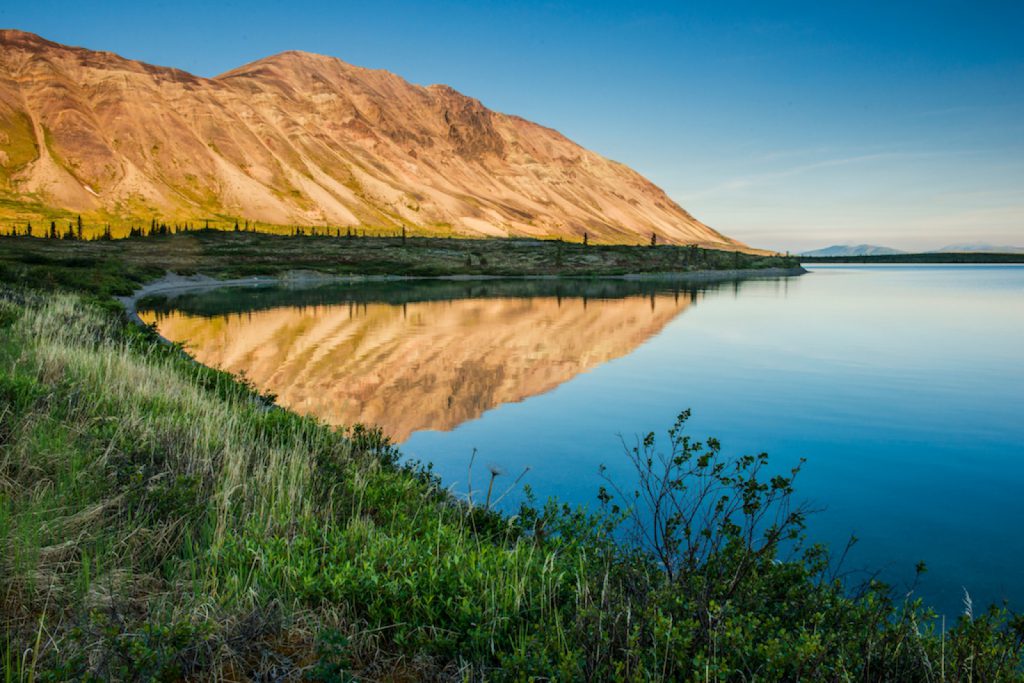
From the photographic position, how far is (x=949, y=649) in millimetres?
4871

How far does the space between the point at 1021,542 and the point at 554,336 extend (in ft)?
80.7

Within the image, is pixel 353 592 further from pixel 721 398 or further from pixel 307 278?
pixel 307 278

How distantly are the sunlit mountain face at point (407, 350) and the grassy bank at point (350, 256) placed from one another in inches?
1412

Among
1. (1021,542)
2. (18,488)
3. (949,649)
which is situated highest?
(18,488)

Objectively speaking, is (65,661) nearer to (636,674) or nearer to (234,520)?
(234,520)

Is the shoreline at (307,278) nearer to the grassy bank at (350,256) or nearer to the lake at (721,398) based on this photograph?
the grassy bank at (350,256)

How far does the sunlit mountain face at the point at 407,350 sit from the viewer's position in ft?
60.3

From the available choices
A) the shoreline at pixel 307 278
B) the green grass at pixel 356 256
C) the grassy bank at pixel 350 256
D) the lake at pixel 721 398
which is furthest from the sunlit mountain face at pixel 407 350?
the green grass at pixel 356 256

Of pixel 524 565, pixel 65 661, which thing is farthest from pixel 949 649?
pixel 65 661

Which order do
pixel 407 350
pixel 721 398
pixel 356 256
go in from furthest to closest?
pixel 356 256, pixel 407 350, pixel 721 398

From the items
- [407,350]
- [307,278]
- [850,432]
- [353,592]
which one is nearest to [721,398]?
[850,432]

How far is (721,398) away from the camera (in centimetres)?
1994

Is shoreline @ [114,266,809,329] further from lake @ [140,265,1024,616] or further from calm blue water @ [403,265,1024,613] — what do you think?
calm blue water @ [403,265,1024,613]

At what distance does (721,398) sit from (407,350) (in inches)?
535
